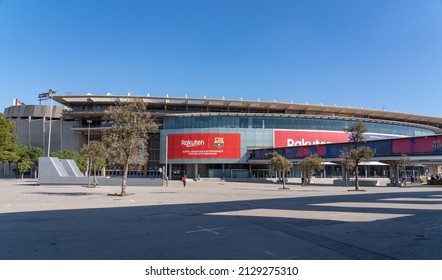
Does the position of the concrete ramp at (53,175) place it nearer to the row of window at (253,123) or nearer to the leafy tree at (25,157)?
the row of window at (253,123)

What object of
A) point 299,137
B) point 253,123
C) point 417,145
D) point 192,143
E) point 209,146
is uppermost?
point 253,123

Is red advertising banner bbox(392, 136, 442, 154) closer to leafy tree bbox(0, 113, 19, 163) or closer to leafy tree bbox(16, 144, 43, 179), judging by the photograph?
leafy tree bbox(0, 113, 19, 163)

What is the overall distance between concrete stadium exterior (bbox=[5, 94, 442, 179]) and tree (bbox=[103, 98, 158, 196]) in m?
46.6

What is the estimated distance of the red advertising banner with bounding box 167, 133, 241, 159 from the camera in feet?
242

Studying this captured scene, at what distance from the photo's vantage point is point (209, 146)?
73812 millimetres

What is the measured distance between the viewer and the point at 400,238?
8547 mm

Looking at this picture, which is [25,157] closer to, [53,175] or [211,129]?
[53,175]

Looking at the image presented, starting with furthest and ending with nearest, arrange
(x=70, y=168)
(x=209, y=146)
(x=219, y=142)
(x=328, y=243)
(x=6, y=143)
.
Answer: (x=219, y=142) → (x=209, y=146) → (x=6, y=143) → (x=70, y=168) → (x=328, y=243)

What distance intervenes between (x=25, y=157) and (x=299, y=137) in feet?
202

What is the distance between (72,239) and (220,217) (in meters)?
5.83

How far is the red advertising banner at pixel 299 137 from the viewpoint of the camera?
248 ft

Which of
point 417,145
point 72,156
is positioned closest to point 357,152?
point 417,145

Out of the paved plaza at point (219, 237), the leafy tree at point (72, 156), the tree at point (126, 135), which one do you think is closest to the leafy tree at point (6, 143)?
the leafy tree at point (72, 156)

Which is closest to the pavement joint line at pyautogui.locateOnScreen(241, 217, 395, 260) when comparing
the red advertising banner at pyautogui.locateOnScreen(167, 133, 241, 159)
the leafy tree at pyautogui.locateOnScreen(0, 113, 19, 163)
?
the red advertising banner at pyautogui.locateOnScreen(167, 133, 241, 159)
